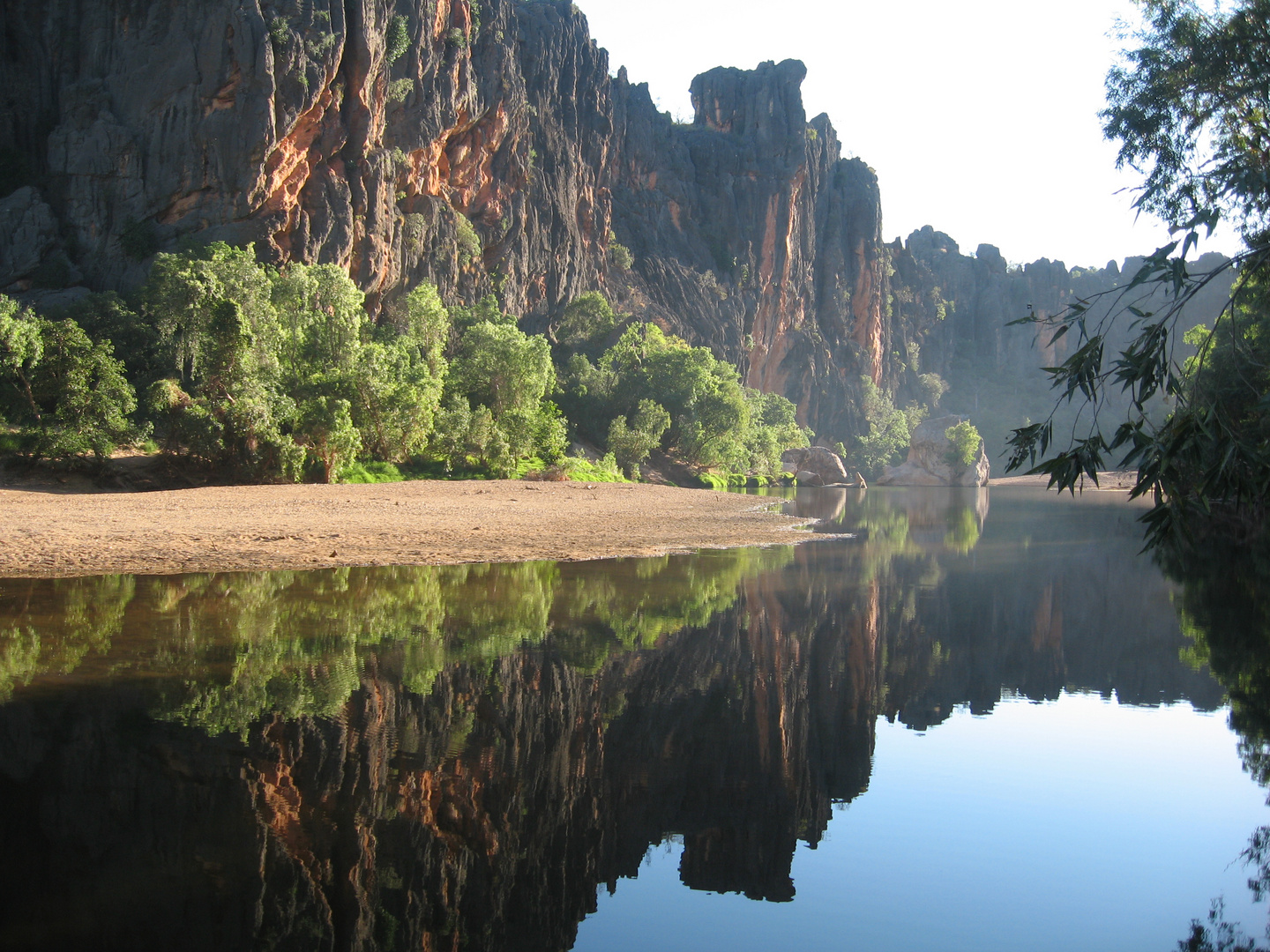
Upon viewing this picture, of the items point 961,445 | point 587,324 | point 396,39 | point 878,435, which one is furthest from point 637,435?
point 878,435

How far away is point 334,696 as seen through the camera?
9.95 meters

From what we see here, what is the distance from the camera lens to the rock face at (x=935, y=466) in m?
113

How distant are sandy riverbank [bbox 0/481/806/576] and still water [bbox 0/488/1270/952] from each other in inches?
106

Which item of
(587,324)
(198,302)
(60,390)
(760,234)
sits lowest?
(60,390)

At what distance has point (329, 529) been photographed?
23.5 meters

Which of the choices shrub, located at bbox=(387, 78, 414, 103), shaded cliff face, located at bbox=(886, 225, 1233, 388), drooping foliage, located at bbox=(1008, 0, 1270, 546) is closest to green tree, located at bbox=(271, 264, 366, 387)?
shrub, located at bbox=(387, 78, 414, 103)

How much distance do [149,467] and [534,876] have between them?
105 feet

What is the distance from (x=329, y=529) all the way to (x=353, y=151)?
36.6m

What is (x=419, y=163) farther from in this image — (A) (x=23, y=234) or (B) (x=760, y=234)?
(B) (x=760, y=234)

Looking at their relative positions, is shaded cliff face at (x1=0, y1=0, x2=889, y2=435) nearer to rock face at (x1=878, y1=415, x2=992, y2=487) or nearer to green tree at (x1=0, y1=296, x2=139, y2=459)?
green tree at (x1=0, y1=296, x2=139, y2=459)

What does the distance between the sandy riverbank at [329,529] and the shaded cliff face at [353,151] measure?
71.6 ft

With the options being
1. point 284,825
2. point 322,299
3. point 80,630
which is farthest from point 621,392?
point 284,825

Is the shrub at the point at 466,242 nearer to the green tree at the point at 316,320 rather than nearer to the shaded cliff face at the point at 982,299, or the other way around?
the green tree at the point at 316,320

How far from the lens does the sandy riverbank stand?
19.0 metres
